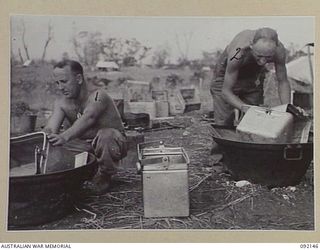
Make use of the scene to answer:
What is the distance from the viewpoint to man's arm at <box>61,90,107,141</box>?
113 centimetres

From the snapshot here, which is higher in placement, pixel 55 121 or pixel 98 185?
pixel 55 121

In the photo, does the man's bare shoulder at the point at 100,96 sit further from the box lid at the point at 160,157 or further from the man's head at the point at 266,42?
the man's head at the point at 266,42

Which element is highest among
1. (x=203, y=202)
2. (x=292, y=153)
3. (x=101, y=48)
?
(x=101, y=48)

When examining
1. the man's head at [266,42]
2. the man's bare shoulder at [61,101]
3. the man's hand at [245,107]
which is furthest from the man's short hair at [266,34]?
the man's bare shoulder at [61,101]

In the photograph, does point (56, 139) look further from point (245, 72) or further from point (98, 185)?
point (245, 72)

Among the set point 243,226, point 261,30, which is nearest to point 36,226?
point 243,226

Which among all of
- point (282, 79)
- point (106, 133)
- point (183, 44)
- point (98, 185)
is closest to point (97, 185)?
point (98, 185)

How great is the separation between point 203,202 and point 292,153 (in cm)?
21

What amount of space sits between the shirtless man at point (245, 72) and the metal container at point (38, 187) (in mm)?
316

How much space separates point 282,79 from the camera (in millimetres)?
1145

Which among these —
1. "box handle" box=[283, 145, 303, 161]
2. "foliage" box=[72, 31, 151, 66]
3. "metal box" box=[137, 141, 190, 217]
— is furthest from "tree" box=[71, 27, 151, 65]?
"box handle" box=[283, 145, 303, 161]

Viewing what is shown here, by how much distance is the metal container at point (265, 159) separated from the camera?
111 cm

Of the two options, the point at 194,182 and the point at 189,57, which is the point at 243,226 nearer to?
the point at 194,182

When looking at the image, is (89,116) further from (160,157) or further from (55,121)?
(160,157)
